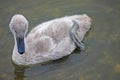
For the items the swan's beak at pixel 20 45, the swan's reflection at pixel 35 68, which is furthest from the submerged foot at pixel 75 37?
the swan's beak at pixel 20 45

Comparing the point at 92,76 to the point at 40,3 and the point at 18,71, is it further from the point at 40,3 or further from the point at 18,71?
the point at 40,3

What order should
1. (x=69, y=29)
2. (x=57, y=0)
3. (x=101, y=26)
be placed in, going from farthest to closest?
Answer: (x=57, y=0), (x=101, y=26), (x=69, y=29)

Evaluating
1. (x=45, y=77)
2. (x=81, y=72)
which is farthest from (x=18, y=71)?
(x=81, y=72)

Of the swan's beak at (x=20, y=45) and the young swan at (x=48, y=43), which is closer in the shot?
the swan's beak at (x=20, y=45)

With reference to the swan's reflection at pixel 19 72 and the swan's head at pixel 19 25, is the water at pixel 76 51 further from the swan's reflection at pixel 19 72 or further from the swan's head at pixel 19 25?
the swan's head at pixel 19 25

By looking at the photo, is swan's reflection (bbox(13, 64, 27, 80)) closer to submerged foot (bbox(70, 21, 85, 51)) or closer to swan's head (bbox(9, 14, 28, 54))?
swan's head (bbox(9, 14, 28, 54))

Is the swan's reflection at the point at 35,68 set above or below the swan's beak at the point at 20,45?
below

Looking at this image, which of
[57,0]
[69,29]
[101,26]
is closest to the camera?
[69,29]

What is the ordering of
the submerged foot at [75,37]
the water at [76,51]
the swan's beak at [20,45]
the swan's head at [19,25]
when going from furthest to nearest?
1. the submerged foot at [75,37]
2. the water at [76,51]
3. the swan's beak at [20,45]
4. the swan's head at [19,25]

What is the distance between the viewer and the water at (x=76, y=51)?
5.96m

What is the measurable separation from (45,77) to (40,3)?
5.51 ft

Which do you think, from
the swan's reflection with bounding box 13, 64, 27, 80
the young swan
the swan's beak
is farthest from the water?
the swan's beak

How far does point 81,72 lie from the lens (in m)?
5.96

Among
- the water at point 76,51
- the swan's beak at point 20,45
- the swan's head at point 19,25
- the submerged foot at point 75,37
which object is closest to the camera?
the swan's head at point 19,25
